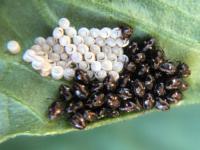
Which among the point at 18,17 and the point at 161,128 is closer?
the point at 18,17

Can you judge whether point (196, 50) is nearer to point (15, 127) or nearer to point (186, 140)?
point (186, 140)

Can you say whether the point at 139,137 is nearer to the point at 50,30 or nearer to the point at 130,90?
the point at 130,90

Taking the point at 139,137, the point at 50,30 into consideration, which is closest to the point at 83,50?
the point at 50,30

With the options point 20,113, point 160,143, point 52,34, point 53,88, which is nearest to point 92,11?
point 52,34

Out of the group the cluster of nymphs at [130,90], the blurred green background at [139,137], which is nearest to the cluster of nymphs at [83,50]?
the cluster of nymphs at [130,90]

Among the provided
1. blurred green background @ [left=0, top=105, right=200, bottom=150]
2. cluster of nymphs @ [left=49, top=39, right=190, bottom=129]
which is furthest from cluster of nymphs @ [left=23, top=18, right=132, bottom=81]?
blurred green background @ [left=0, top=105, right=200, bottom=150]

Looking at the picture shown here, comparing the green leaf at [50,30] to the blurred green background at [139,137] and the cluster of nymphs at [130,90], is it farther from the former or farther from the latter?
the blurred green background at [139,137]
